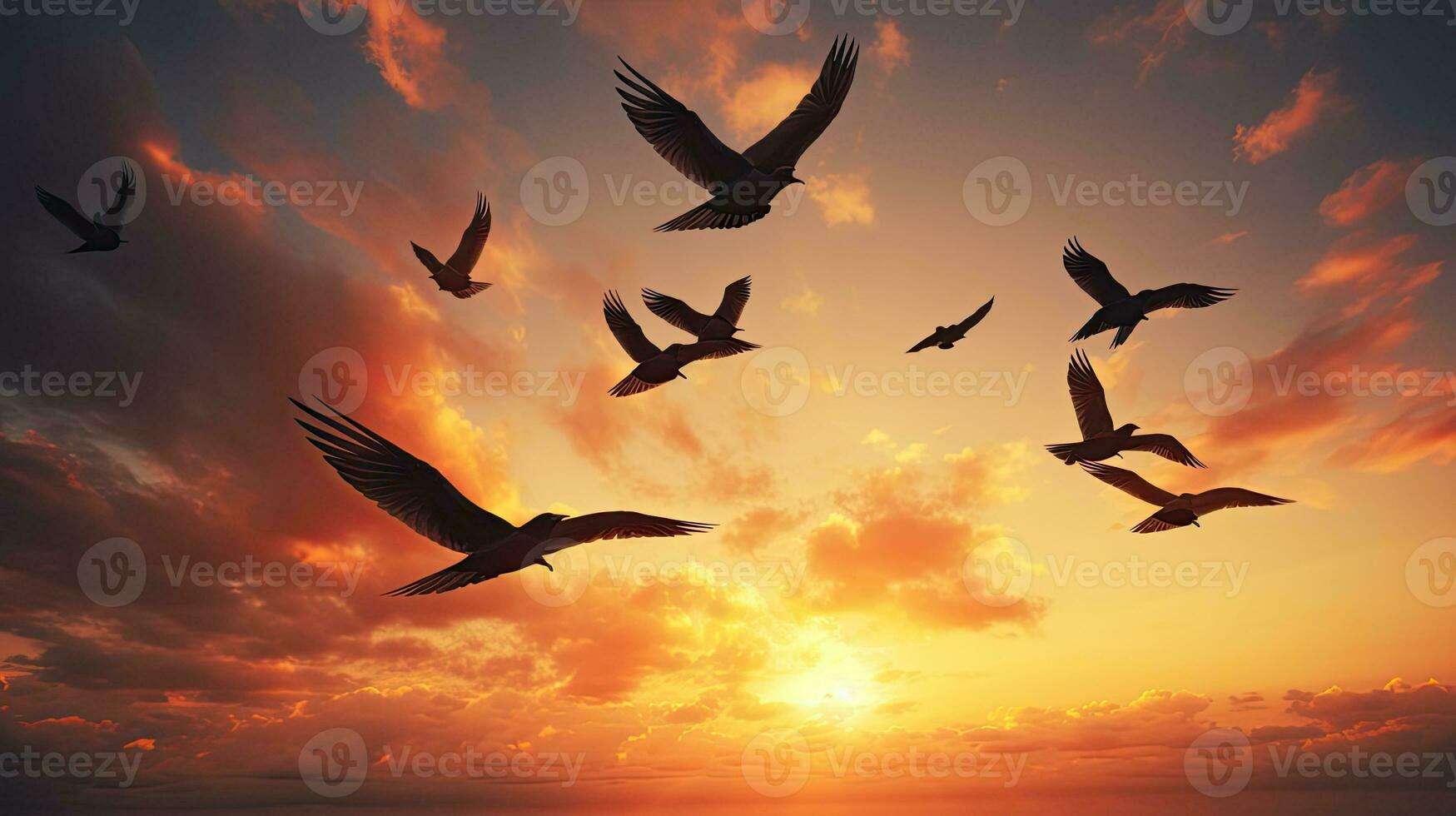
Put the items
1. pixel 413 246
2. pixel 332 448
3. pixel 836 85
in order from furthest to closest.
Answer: pixel 413 246
pixel 836 85
pixel 332 448

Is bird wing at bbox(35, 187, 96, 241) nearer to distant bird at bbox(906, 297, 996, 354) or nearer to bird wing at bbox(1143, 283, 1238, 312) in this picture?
distant bird at bbox(906, 297, 996, 354)

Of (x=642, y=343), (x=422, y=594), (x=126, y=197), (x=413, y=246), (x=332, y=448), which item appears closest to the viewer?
(x=332, y=448)

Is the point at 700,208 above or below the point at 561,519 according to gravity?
above

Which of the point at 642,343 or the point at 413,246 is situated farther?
the point at 413,246

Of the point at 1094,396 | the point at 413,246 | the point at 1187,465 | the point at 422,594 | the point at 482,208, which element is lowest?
the point at 422,594

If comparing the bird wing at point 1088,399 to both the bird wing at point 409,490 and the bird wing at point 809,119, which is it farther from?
the bird wing at point 409,490

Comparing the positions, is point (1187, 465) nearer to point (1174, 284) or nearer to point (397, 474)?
point (1174, 284)

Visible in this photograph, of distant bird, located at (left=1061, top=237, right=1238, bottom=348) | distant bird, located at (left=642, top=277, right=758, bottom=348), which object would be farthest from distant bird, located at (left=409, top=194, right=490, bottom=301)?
distant bird, located at (left=1061, top=237, right=1238, bottom=348)

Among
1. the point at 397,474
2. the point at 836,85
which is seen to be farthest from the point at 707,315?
the point at 397,474

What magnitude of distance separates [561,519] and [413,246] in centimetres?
1263

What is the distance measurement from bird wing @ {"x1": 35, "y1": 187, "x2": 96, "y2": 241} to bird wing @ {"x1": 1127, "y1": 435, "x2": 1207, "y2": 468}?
1140 inches

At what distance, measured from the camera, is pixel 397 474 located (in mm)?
9547

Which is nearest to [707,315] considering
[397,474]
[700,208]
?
[700,208]

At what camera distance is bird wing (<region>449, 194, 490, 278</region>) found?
69.4 feet
